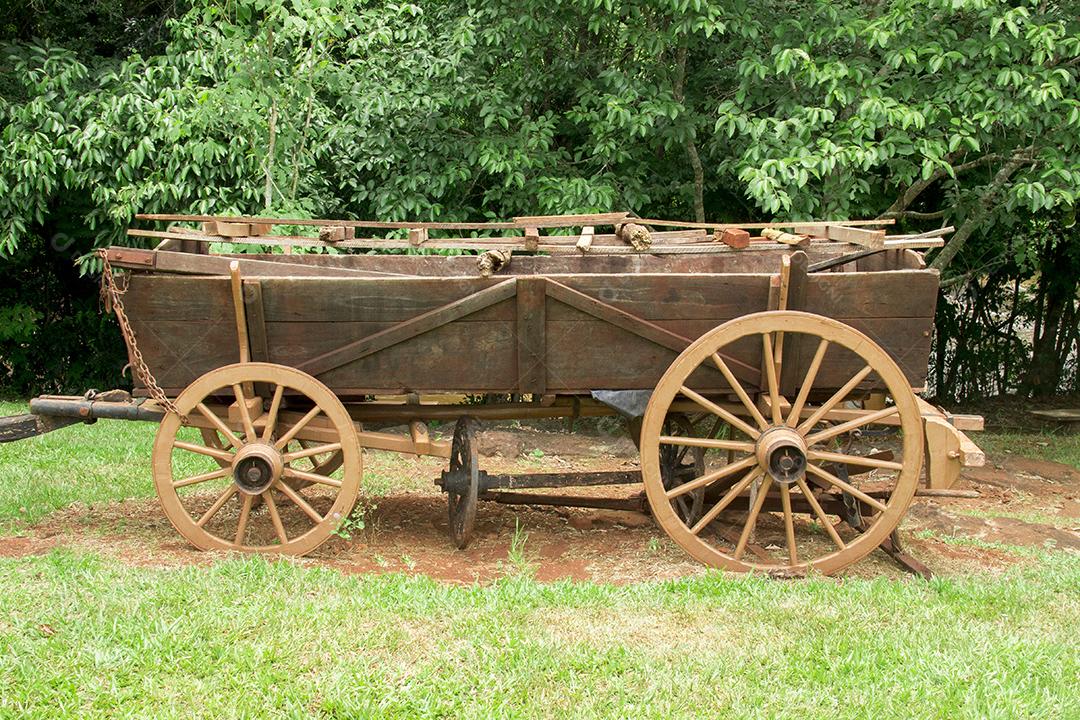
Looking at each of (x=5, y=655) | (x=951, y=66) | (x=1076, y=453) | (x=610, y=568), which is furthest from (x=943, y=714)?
(x=1076, y=453)

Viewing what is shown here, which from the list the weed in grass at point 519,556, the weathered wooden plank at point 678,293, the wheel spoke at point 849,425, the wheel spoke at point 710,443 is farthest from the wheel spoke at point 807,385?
the weed in grass at point 519,556

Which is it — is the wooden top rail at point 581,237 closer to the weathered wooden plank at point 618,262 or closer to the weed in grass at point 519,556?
the weathered wooden plank at point 618,262

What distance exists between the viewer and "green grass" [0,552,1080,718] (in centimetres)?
322

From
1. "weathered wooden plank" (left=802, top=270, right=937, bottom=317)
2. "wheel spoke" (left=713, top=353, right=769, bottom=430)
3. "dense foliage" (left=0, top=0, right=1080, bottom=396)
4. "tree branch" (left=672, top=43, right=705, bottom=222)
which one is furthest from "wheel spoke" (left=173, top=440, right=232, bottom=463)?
"tree branch" (left=672, top=43, right=705, bottom=222)

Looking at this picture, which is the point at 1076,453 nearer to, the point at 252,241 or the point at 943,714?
the point at 943,714

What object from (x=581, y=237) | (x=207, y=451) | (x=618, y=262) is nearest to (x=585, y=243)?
(x=581, y=237)

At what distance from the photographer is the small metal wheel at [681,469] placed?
5082 mm

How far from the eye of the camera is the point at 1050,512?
6.88 m

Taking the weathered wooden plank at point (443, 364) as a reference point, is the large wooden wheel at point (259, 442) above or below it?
below

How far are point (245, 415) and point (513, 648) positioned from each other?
69.5 inches

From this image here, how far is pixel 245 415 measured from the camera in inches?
179

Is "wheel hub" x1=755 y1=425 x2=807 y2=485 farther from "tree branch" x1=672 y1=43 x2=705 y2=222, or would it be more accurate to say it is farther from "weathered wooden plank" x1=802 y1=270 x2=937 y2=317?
"tree branch" x1=672 y1=43 x2=705 y2=222

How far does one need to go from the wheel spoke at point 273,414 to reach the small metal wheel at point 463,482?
0.87 meters

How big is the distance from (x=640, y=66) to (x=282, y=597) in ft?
17.5
